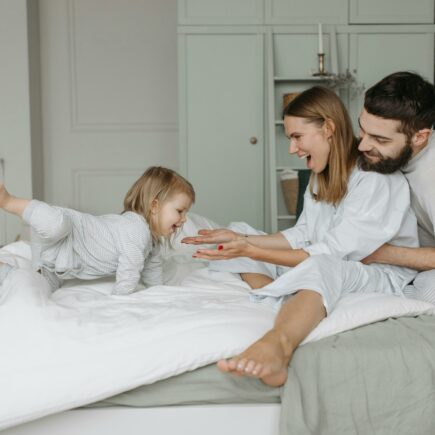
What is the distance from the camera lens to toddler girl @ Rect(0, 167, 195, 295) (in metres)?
2.06

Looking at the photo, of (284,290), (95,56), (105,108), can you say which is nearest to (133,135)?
(105,108)

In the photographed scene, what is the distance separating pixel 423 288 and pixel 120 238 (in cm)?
94

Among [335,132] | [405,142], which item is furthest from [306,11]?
[405,142]

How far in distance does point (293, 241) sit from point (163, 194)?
1.79 feet

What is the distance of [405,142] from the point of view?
2.04 meters

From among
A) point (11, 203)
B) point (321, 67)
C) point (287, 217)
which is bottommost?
point (287, 217)

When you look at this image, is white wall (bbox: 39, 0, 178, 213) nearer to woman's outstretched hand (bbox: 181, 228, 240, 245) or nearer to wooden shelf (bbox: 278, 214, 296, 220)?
wooden shelf (bbox: 278, 214, 296, 220)

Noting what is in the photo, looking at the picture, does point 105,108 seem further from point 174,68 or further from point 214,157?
point 214,157

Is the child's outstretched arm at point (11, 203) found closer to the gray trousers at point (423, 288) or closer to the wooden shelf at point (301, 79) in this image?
the gray trousers at point (423, 288)

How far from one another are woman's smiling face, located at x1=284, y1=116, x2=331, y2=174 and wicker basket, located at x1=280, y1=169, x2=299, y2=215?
1.73m

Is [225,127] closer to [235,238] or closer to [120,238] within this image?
[235,238]

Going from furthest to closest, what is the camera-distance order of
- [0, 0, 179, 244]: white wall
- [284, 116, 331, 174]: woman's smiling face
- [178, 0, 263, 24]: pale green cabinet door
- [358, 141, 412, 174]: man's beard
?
1. [0, 0, 179, 244]: white wall
2. [178, 0, 263, 24]: pale green cabinet door
3. [284, 116, 331, 174]: woman's smiling face
4. [358, 141, 412, 174]: man's beard

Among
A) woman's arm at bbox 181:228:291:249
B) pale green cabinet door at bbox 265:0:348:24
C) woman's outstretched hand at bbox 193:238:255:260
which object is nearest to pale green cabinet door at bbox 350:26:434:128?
pale green cabinet door at bbox 265:0:348:24

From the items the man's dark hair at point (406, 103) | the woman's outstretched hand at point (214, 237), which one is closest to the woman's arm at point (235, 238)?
the woman's outstretched hand at point (214, 237)
